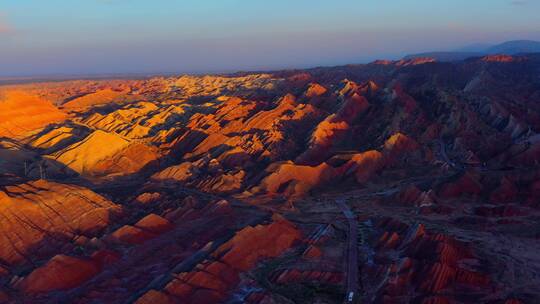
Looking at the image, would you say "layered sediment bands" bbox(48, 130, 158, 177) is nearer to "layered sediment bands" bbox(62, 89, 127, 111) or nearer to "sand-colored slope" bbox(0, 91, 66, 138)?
"sand-colored slope" bbox(0, 91, 66, 138)

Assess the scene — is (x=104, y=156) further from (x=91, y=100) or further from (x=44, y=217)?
(x=91, y=100)

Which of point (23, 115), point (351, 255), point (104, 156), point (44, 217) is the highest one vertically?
point (23, 115)

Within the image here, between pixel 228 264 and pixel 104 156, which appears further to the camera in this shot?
pixel 104 156

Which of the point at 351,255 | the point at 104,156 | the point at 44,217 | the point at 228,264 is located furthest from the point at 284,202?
the point at 104,156

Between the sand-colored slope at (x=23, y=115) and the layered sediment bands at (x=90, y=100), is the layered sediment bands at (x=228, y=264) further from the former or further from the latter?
the layered sediment bands at (x=90, y=100)

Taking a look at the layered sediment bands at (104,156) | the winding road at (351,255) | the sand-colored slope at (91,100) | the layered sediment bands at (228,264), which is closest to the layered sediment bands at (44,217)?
the layered sediment bands at (228,264)

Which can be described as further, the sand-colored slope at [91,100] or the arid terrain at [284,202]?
the sand-colored slope at [91,100]
